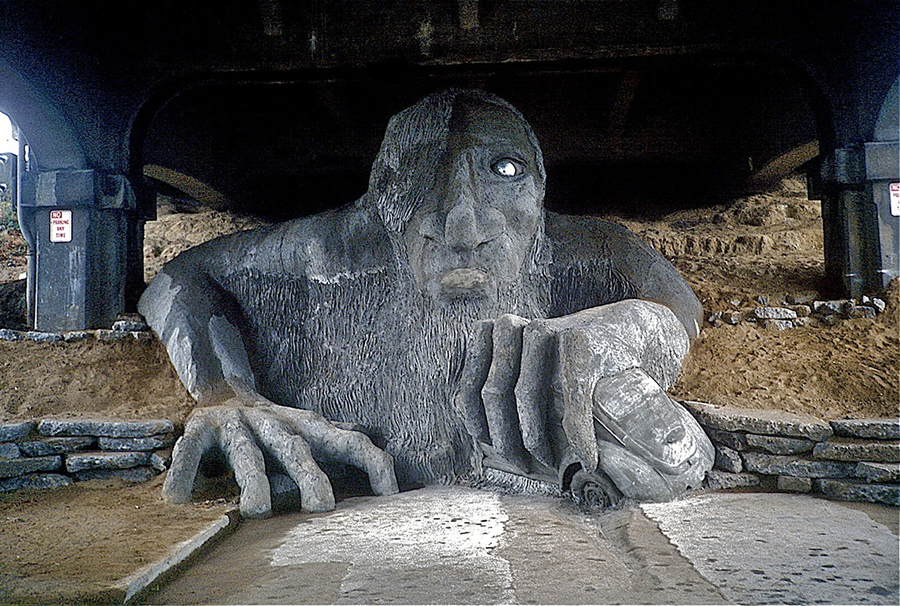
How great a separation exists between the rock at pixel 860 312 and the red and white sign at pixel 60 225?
3412 mm

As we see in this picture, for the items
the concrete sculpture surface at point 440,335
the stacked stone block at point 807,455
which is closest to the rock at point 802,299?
the concrete sculpture surface at point 440,335

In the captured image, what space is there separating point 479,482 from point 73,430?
1.46 m

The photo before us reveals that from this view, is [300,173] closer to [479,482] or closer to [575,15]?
[575,15]

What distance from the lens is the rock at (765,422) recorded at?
218 centimetres

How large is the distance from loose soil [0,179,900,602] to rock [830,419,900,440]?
123 mm

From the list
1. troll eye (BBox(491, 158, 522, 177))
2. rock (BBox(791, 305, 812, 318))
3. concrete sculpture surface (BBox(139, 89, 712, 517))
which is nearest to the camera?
concrete sculpture surface (BBox(139, 89, 712, 517))

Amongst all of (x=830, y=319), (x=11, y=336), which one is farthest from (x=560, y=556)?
(x=11, y=336)

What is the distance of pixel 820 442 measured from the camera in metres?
2.17

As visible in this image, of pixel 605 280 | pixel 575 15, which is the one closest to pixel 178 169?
pixel 575 15

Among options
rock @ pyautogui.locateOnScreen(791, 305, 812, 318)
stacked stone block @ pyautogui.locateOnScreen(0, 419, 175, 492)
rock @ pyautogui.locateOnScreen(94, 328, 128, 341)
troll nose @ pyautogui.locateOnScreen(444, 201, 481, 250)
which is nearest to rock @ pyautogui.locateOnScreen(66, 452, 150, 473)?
stacked stone block @ pyautogui.locateOnScreen(0, 419, 175, 492)

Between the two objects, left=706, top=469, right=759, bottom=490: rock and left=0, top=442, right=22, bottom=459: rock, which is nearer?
left=706, top=469, right=759, bottom=490: rock

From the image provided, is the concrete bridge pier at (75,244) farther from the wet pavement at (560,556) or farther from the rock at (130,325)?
the wet pavement at (560,556)

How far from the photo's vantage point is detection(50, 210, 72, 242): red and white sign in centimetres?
318

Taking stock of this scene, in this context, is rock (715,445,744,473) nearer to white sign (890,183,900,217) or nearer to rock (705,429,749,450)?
rock (705,429,749,450)
